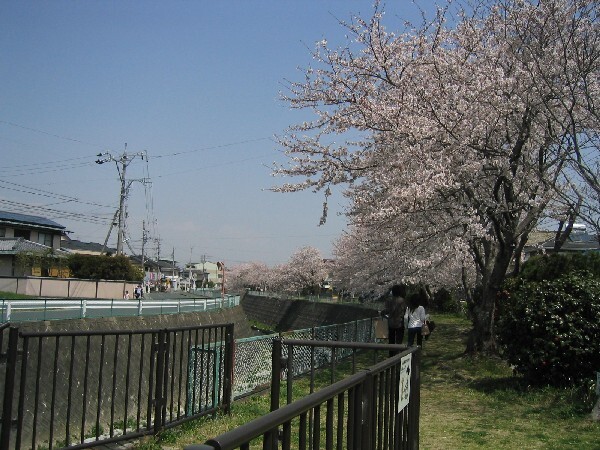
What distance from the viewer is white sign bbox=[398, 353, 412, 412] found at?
4.26m

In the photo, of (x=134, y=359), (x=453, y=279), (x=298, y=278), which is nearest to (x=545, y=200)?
(x=134, y=359)

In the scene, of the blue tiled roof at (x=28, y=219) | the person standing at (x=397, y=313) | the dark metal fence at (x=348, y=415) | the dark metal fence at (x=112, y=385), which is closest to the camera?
the dark metal fence at (x=348, y=415)

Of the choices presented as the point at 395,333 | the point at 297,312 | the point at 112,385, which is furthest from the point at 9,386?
the point at 297,312

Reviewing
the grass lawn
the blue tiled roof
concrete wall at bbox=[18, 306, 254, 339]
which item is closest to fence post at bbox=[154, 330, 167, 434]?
the grass lawn

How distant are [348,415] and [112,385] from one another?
12.1ft

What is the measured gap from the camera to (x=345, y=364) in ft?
32.2

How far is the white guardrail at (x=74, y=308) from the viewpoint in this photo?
39.0ft

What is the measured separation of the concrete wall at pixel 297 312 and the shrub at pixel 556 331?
22721mm

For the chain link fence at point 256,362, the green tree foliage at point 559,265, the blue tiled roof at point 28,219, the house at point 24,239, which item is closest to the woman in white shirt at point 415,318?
the chain link fence at point 256,362

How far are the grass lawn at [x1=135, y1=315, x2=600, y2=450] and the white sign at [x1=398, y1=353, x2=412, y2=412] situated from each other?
237cm

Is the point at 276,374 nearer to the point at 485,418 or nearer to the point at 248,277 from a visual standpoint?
the point at 485,418

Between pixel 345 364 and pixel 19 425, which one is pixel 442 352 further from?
pixel 19 425

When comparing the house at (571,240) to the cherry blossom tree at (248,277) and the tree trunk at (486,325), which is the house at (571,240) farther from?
the cherry blossom tree at (248,277)

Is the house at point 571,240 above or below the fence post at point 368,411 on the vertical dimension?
above
